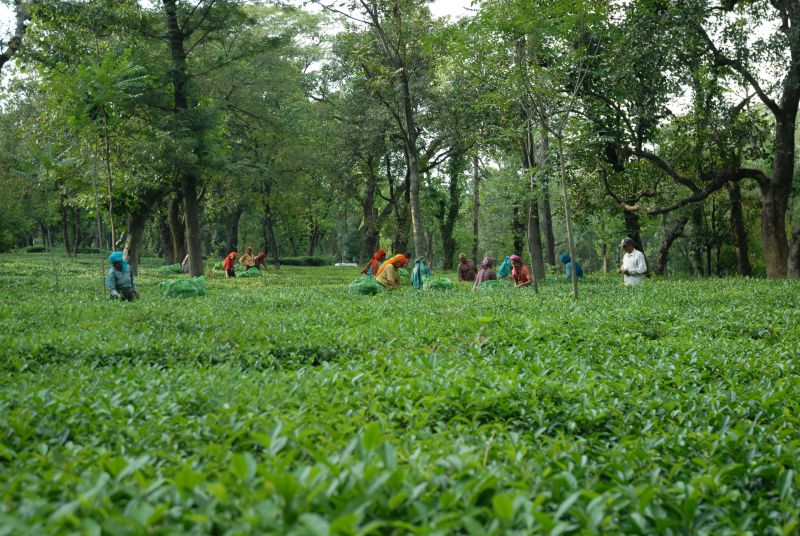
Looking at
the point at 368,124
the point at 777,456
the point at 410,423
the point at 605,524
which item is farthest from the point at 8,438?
the point at 368,124

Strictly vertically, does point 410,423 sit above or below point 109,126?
below

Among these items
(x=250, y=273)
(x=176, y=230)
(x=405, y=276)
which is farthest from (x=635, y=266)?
(x=176, y=230)

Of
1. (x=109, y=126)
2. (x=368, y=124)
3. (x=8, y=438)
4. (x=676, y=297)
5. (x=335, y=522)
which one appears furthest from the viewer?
(x=368, y=124)

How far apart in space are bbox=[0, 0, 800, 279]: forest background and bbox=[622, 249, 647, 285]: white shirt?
3600 millimetres

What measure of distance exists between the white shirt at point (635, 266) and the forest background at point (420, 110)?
360 centimetres

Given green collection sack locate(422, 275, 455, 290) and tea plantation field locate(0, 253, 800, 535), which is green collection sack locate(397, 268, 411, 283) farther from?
tea plantation field locate(0, 253, 800, 535)

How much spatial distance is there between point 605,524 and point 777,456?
1747 mm

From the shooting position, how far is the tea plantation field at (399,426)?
236cm

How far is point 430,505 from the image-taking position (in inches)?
97.2

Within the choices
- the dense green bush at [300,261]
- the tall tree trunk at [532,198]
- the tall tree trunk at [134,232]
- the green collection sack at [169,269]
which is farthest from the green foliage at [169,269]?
the dense green bush at [300,261]

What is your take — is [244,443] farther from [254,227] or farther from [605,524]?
[254,227]

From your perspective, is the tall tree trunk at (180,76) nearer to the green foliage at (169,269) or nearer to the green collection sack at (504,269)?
the green foliage at (169,269)

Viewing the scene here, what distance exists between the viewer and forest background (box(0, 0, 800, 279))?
14.5 meters

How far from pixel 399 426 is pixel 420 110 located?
26.2 m
